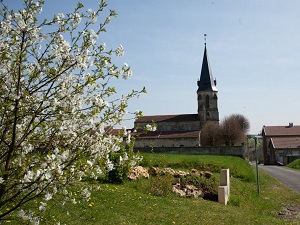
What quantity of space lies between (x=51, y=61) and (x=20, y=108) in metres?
0.84

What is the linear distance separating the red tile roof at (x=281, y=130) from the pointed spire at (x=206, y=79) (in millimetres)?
15186

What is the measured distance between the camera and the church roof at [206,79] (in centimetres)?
7391

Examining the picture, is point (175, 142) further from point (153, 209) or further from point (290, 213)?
point (153, 209)

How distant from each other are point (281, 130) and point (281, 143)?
8616mm

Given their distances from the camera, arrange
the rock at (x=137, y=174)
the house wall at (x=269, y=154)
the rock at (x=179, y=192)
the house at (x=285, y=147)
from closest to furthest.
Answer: the rock at (x=179, y=192), the rock at (x=137, y=174), the house at (x=285, y=147), the house wall at (x=269, y=154)

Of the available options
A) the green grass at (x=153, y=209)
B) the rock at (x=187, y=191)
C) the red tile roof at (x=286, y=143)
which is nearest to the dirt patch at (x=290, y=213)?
the green grass at (x=153, y=209)

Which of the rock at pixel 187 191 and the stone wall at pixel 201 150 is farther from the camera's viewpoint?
the stone wall at pixel 201 150

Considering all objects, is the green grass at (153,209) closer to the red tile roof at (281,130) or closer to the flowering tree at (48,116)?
the flowering tree at (48,116)

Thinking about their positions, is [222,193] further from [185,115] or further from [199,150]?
[185,115]

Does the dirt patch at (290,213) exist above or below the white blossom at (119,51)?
below

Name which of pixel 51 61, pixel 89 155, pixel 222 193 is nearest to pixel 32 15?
pixel 51 61

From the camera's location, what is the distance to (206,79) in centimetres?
7481

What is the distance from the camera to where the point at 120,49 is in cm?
513

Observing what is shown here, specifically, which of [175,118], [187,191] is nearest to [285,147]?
[175,118]
